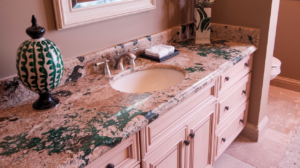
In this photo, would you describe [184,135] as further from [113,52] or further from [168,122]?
[113,52]

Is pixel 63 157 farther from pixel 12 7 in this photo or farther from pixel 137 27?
pixel 137 27

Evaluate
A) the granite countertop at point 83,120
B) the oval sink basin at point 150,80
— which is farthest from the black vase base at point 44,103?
the oval sink basin at point 150,80

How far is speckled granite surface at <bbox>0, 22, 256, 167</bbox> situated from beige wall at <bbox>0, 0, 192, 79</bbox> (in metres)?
0.06

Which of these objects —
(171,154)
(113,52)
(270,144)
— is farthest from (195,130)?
(270,144)

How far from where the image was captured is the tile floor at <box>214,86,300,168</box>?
1914mm

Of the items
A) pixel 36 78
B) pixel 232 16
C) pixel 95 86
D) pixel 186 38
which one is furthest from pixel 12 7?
pixel 232 16

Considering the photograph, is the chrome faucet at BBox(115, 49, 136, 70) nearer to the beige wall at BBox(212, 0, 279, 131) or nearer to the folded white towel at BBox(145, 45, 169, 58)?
the folded white towel at BBox(145, 45, 169, 58)

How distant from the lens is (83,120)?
0.94 metres

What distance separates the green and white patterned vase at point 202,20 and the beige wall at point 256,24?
21cm

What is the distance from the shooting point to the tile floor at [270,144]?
6.28 ft

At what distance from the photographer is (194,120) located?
1331 millimetres

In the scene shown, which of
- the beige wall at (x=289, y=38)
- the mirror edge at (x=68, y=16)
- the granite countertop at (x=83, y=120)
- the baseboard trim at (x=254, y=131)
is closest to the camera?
the granite countertop at (x=83, y=120)

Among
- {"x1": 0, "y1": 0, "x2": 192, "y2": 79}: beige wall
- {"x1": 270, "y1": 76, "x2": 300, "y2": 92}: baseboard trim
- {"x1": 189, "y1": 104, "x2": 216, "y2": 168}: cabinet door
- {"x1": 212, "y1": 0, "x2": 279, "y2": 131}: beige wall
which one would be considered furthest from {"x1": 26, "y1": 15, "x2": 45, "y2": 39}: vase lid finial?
{"x1": 270, "y1": 76, "x2": 300, "y2": 92}: baseboard trim

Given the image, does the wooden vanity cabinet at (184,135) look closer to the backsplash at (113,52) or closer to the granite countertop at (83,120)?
the granite countertop at (83,120)
